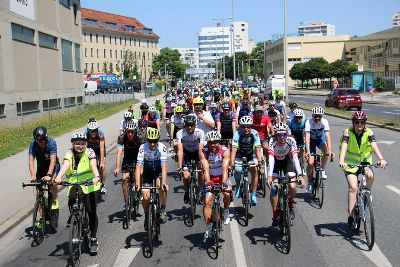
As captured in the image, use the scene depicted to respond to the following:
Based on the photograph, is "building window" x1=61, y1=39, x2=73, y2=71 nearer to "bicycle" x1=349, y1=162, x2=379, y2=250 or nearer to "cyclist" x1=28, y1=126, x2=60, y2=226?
"cyclist" x1=28, y1=126, x2=60, y2=226

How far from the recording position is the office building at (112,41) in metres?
123

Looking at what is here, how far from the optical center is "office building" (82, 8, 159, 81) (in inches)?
4857

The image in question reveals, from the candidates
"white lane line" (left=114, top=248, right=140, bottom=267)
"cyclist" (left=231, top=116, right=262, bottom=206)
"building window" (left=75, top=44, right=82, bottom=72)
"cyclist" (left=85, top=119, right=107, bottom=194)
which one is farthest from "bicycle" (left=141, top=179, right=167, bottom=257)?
"building window" (left=75, top=44, right=82, bottom=72)

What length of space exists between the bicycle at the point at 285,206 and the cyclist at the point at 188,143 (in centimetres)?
225

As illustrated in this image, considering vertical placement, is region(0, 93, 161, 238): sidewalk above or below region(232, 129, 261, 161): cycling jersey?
below

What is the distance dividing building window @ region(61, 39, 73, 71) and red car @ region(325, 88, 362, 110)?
2266 cm

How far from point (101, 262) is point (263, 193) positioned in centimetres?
500

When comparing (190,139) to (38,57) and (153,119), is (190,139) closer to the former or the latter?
(153,119)

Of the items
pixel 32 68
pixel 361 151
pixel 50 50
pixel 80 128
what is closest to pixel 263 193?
pixel 361 151

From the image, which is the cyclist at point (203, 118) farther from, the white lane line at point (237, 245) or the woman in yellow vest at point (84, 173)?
the woman in yellow vest at point (84, 173)

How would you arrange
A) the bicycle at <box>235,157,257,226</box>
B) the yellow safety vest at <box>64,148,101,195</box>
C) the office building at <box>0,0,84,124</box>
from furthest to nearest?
the office building at <box>0,0,84,124</box>
the bicycle at <box>235,157,257,226</box>
the yellow safety vest at <box>64,148,101,195</box>

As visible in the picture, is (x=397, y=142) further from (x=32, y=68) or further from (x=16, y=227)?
(x=32, y=68)

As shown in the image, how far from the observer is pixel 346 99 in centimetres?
3844

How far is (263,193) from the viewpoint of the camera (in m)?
11.3
